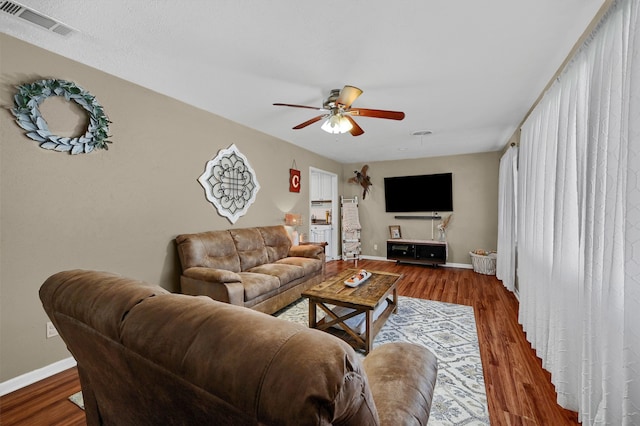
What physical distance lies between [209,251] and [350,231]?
3.83 metres

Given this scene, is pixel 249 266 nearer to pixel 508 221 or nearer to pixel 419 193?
pixel 508 221

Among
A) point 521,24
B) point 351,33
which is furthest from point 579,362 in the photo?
point 351,33

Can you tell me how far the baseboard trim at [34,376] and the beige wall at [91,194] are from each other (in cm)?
4

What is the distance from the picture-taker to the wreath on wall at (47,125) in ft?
6.21

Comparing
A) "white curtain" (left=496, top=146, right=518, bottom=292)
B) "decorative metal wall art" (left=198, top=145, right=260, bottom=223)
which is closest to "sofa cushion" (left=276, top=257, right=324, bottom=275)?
"decorative metal wall art" (left=198, top=145, right=260, bottom=223)

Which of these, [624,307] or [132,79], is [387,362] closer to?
[624,307]

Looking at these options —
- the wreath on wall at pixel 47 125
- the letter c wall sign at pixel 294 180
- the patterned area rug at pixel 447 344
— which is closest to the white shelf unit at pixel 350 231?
the letter c wall sign at pixel 294 180

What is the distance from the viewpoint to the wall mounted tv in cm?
570

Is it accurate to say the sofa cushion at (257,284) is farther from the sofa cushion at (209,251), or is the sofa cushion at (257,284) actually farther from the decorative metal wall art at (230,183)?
the decorative metal wall art at (230,183)

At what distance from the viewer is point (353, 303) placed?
2207 mm

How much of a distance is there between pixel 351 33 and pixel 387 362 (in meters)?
2.00

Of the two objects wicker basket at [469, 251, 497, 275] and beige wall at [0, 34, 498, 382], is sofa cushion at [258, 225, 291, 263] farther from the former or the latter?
wicker basket at [469, 251, 497, 275]

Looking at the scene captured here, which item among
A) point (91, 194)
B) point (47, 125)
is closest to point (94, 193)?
point (91, 194)

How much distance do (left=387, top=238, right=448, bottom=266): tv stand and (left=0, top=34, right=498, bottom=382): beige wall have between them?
331 centimetres
